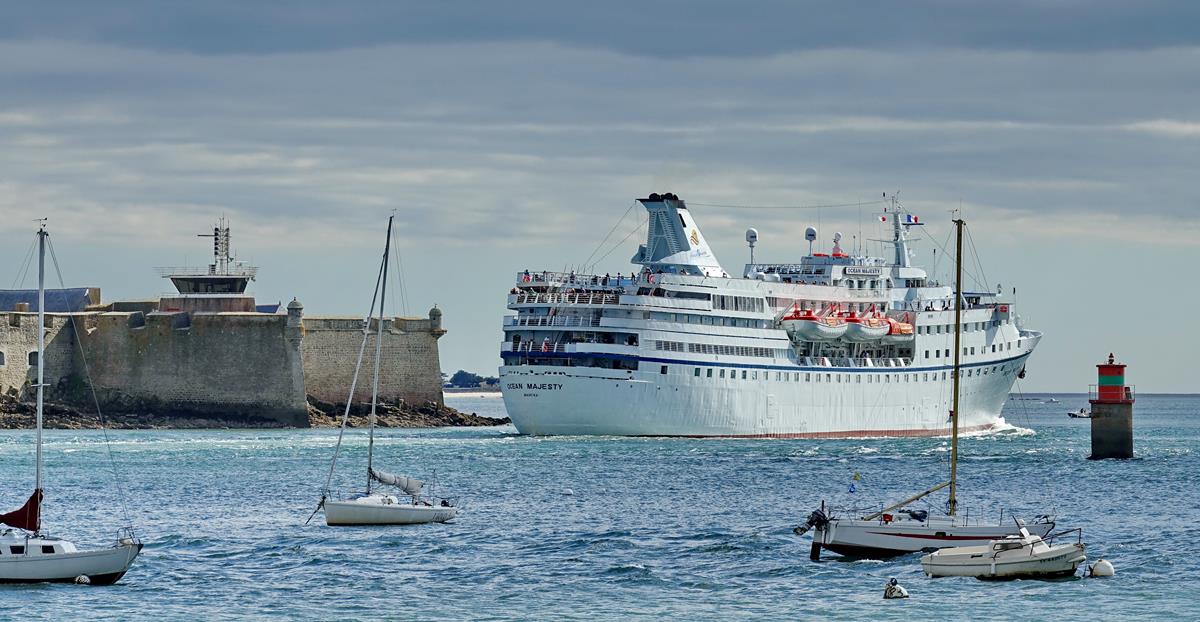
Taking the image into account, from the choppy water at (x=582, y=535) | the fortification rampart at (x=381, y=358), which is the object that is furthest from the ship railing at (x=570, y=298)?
the fortification rampart at (x=381, y=358)

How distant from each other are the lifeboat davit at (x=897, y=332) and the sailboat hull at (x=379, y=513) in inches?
1747

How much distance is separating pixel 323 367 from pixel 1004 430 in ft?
104

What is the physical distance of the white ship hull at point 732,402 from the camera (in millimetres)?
75562

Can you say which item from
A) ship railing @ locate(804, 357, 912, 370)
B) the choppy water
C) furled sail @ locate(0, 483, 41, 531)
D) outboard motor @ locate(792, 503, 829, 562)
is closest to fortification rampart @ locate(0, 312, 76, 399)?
the choppy water

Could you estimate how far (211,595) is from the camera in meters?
34.1

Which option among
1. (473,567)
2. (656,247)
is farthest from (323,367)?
(473,567)

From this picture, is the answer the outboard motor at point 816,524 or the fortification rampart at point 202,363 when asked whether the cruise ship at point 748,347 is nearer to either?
the fortification rampart at point 202,363

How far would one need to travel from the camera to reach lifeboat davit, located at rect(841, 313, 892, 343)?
85.0 m

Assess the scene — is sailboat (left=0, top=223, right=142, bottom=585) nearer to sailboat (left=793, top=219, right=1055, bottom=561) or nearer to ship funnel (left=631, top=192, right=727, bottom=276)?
sailboat (left=793, top=219, right=1055, bottom=561)

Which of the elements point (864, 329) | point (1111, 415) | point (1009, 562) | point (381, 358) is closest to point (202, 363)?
point (381, 358)

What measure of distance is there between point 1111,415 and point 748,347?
62.9ft

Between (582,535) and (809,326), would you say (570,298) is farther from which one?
(582,535)

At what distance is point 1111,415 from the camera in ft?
212

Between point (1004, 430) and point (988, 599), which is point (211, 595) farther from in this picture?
point (1004, 430)
